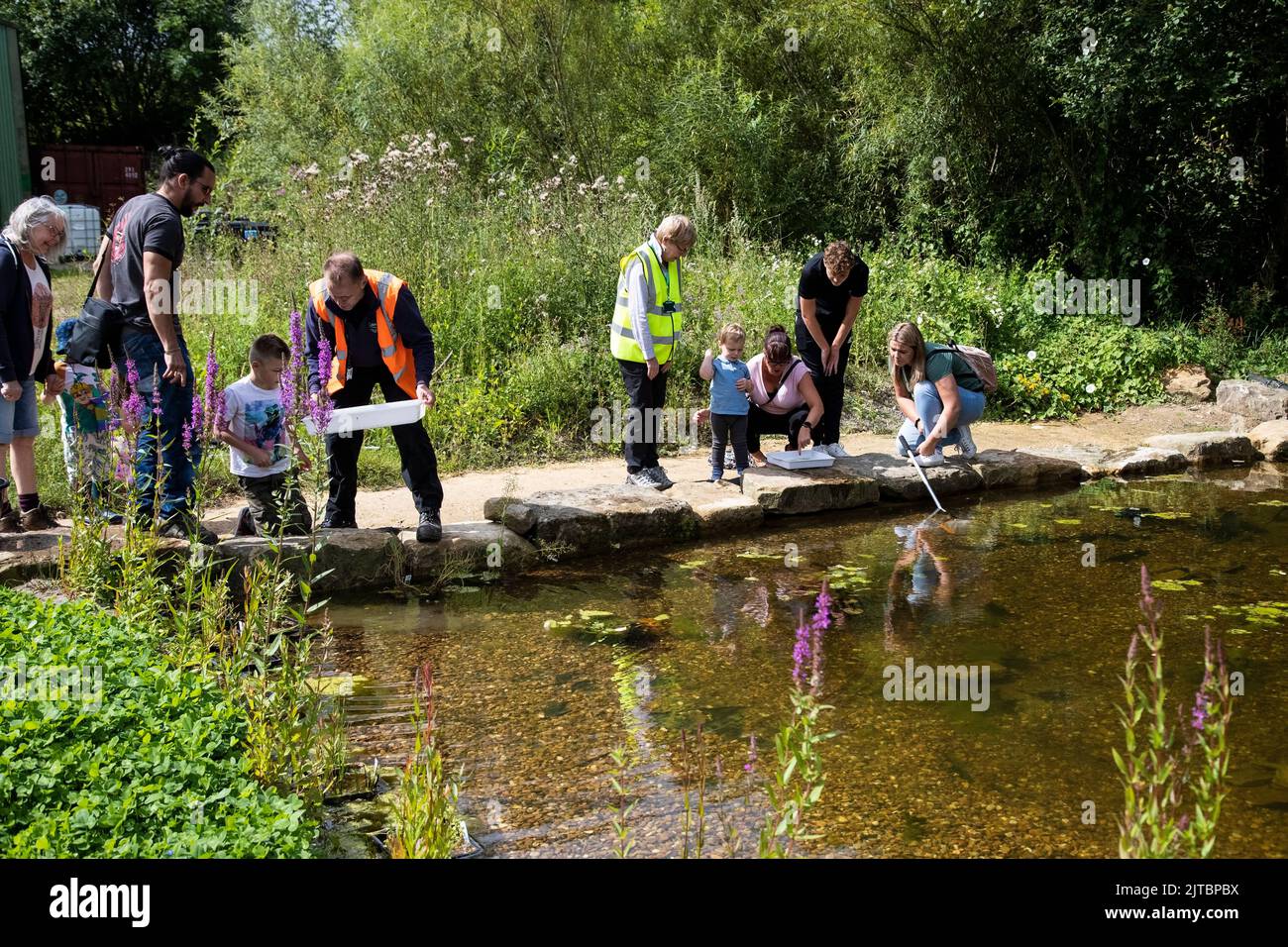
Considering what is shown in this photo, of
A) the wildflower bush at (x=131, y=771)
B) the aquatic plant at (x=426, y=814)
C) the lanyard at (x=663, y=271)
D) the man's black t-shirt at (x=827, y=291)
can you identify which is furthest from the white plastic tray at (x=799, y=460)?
the aquatic plant at (x=426, y=814)

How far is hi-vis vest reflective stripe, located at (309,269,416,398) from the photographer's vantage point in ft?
20.7

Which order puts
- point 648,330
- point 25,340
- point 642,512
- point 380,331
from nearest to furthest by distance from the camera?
point 25,340 < point 380,331 < point 642,512 < point 648,330

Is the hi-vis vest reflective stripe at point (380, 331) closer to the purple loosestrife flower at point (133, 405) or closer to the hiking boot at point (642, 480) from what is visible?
the purple loosestrife flower at point (133, 405)

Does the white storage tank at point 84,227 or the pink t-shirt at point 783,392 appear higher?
the white storage tank at point 84,227

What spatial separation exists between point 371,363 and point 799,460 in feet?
10.3

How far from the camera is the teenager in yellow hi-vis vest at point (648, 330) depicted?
754cm

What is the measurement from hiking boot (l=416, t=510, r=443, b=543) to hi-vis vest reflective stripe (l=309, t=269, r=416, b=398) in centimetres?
75

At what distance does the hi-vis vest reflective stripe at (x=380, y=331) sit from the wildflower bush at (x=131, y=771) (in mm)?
2459

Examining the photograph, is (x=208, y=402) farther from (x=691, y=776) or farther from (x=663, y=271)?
(x=663, y=271)

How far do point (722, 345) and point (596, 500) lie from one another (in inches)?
61.1

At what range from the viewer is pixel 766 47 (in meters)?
16.6

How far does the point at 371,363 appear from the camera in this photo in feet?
21.1

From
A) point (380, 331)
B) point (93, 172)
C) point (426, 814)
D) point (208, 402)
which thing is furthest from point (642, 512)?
point (93, 172)

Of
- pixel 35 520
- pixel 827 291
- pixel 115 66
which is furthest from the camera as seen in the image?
pixel 115 66
